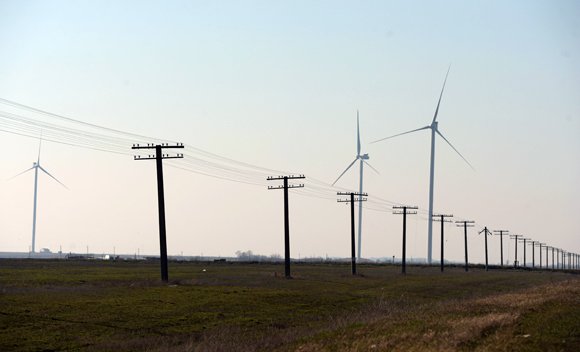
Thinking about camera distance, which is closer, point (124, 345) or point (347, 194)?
point (124, 345)

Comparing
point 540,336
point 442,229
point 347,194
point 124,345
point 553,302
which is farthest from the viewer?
point 442,229

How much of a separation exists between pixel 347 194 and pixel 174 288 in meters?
45.6

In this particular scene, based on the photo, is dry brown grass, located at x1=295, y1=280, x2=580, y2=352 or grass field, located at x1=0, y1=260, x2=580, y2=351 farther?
grass field, located at x1=0, y1=260, x2=580, y2=351

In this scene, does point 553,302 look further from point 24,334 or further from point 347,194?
point 347,194

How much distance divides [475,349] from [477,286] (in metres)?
59.1

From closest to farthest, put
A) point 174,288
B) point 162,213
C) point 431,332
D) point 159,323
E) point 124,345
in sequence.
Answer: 1. point 431,332
2. point 124,345
3. point 159,323
4. point 174,288
5. point 162,213

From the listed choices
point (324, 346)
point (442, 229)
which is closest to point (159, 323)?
point (324, 346)

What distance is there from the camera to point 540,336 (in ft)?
92.4

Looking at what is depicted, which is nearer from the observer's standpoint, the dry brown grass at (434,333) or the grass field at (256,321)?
the dry brown grass at (434,333)

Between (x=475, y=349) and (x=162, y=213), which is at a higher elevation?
(x=162, y=213)

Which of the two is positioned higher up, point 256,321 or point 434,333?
point 434,333

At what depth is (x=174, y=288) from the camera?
2330 inches

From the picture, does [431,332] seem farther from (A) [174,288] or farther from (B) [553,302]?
(A) [174,288]

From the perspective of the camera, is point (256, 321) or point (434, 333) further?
point (256, 321)
